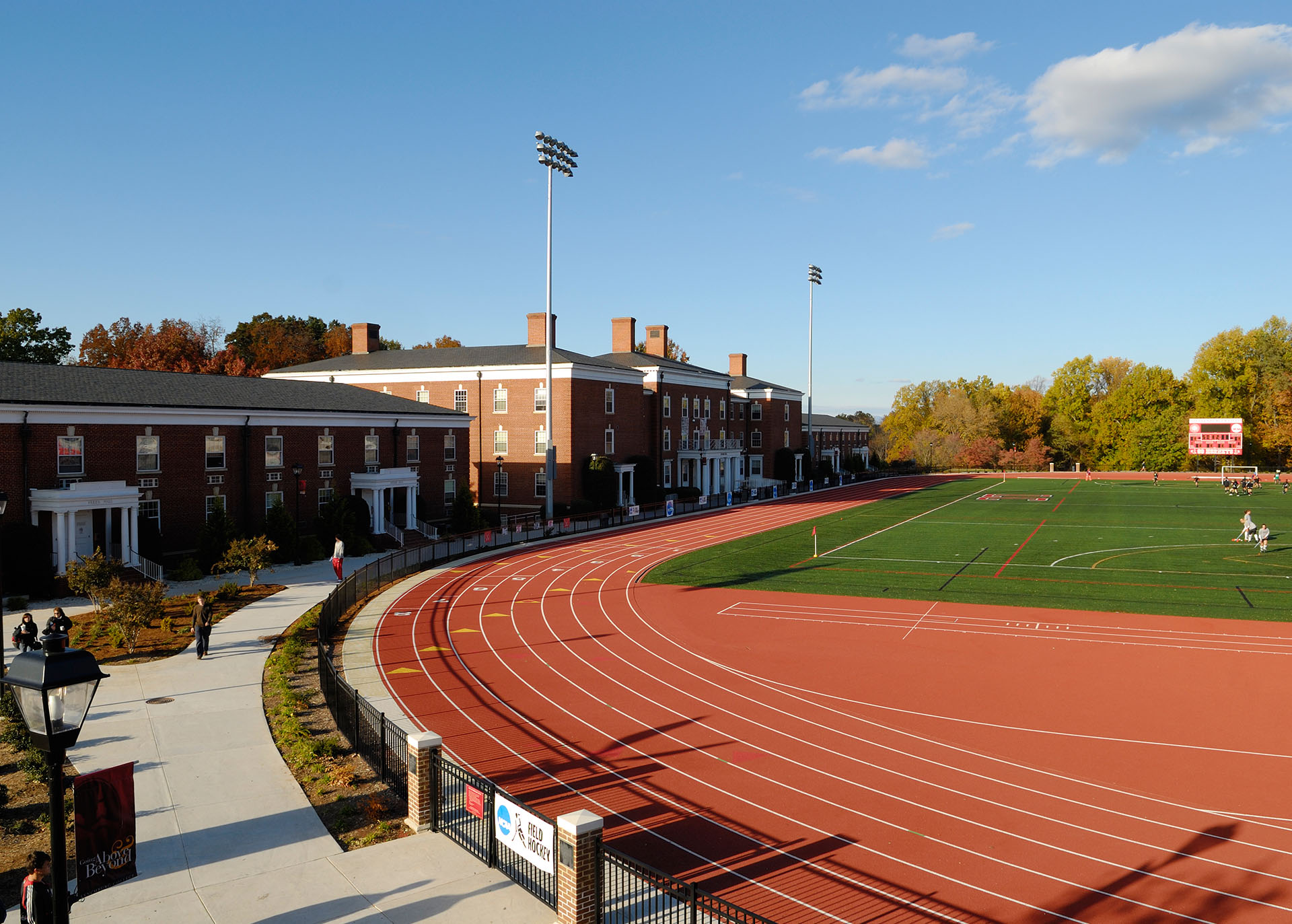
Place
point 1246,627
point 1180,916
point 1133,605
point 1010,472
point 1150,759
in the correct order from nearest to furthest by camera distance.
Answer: point 1180,916, point 1150,759, point 1246,627, point 1133,605, point 1010,472

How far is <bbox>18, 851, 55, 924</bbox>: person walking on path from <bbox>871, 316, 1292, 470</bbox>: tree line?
441ft

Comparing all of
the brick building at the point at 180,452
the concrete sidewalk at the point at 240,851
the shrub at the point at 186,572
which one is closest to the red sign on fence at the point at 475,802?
the concrete sidewalk at the point at 240,851

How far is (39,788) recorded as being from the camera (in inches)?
573

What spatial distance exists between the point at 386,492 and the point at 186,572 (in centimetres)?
1468

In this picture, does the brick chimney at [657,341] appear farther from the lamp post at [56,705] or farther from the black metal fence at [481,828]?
the lamp post at [56,705]

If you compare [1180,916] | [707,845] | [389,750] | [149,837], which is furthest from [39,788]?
[1180,916]

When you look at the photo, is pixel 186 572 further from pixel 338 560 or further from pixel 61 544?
pixel 338 560

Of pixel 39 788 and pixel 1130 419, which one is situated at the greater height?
pixel 1130 419

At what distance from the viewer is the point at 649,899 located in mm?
10414

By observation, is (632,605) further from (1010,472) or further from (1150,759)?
(1010,472)

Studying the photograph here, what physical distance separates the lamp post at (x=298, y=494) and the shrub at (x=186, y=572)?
5.22 meters

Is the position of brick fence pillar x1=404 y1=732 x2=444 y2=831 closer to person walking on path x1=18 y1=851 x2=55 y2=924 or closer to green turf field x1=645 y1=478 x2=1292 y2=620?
person walking on path x1=18 y1=851 x2=55 y2=924

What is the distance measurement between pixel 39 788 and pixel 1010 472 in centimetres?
13283

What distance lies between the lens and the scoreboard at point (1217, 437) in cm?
9812
